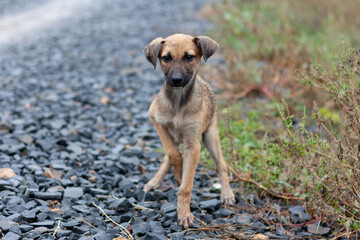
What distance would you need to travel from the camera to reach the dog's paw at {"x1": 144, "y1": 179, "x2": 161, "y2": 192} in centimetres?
491

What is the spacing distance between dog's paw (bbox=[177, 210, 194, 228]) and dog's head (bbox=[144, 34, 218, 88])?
4.05 ft

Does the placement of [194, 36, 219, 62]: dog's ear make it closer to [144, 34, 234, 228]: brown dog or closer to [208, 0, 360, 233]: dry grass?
[144, 34, 234, 228]: brown dog

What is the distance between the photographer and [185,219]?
4125mm

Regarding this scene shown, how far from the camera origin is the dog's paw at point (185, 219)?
410 cm

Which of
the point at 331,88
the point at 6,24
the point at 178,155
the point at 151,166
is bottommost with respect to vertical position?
the point at 151,166

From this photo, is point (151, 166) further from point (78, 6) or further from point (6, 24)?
point (78, 6)

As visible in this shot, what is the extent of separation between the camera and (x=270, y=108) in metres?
7.47

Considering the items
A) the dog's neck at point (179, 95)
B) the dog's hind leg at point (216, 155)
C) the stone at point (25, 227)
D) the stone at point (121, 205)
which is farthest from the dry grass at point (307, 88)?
the stone at point (25, 227)

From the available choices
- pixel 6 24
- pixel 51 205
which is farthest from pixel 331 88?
pixel 6 24

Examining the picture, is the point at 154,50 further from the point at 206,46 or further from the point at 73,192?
the point at 73,192

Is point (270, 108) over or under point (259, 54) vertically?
under

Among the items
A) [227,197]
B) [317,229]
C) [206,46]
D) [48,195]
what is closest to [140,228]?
[48,195]

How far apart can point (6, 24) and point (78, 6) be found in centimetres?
385

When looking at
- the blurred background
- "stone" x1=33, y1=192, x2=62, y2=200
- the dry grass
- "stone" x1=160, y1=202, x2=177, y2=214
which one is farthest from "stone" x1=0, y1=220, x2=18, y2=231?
the dry grass
